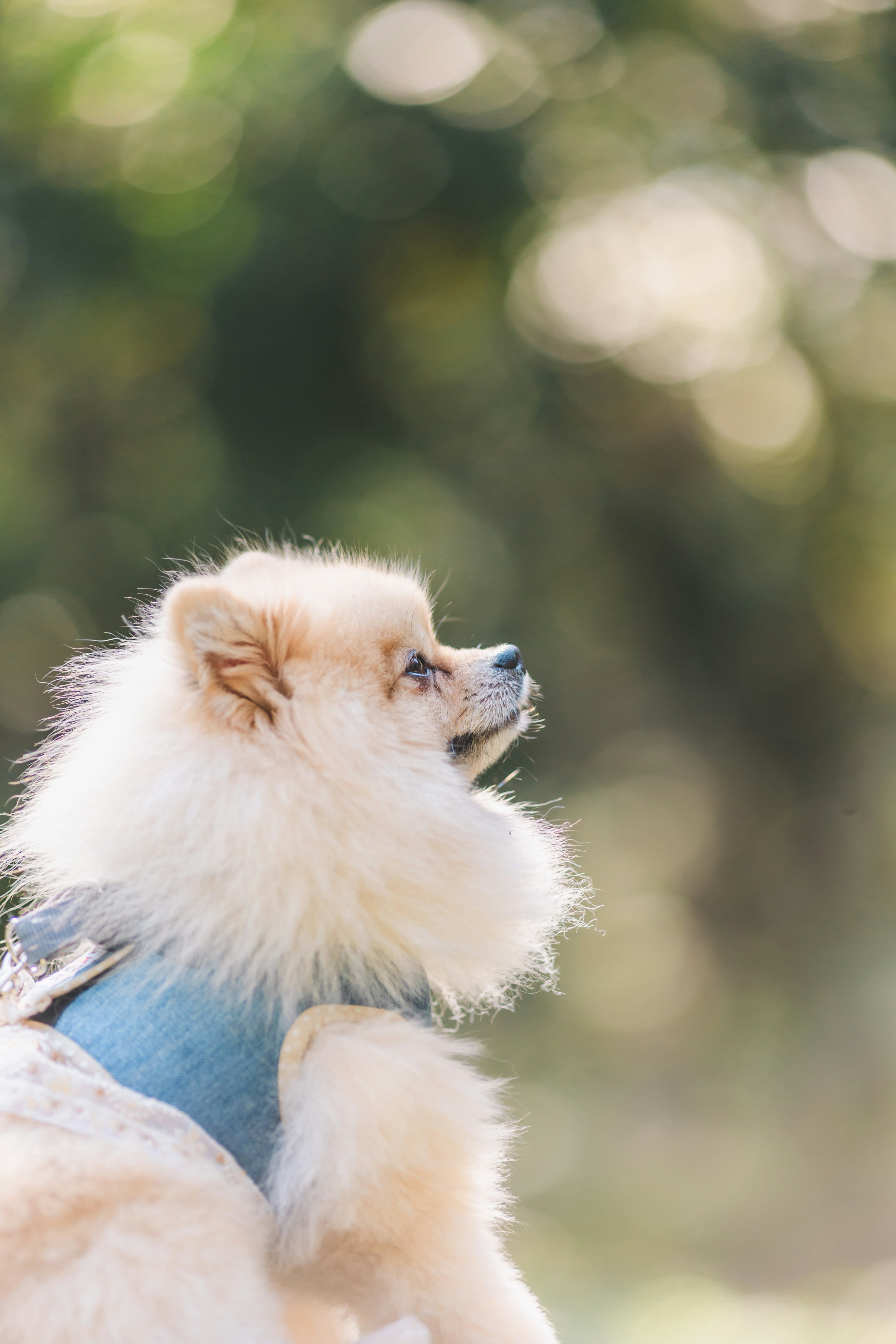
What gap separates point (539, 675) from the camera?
589 cm

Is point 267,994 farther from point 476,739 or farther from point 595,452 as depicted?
point 595,452

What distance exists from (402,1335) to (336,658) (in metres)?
1.09

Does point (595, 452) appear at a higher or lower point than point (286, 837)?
higher

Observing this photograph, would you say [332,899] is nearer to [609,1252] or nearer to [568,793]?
[609,1252]

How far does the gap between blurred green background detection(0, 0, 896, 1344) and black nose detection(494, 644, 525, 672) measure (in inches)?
106

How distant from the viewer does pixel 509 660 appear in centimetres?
229

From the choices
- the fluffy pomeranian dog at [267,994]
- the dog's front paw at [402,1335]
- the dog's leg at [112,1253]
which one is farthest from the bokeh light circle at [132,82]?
the dog's front paw at [402,1335]

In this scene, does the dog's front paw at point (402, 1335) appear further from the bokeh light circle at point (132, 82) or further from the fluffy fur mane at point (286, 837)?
the bokeh light circle at point (132, 82)

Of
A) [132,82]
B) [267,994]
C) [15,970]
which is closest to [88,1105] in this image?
[267,994]

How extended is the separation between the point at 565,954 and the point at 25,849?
512 centimetres

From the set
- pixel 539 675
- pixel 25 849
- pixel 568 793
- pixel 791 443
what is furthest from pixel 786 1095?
pixel 25 849

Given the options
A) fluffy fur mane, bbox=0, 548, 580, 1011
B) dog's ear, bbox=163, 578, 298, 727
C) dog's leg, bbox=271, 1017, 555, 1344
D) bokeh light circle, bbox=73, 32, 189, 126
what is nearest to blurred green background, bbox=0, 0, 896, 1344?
bokeh light circle, bbox=73, 32, 189, 126

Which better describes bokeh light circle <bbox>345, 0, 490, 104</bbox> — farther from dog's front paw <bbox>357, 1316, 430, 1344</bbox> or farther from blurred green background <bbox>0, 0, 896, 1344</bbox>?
dog's front paw <bbox>357, 1316, 430, 1344</bbox>

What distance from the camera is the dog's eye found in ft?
6.74
